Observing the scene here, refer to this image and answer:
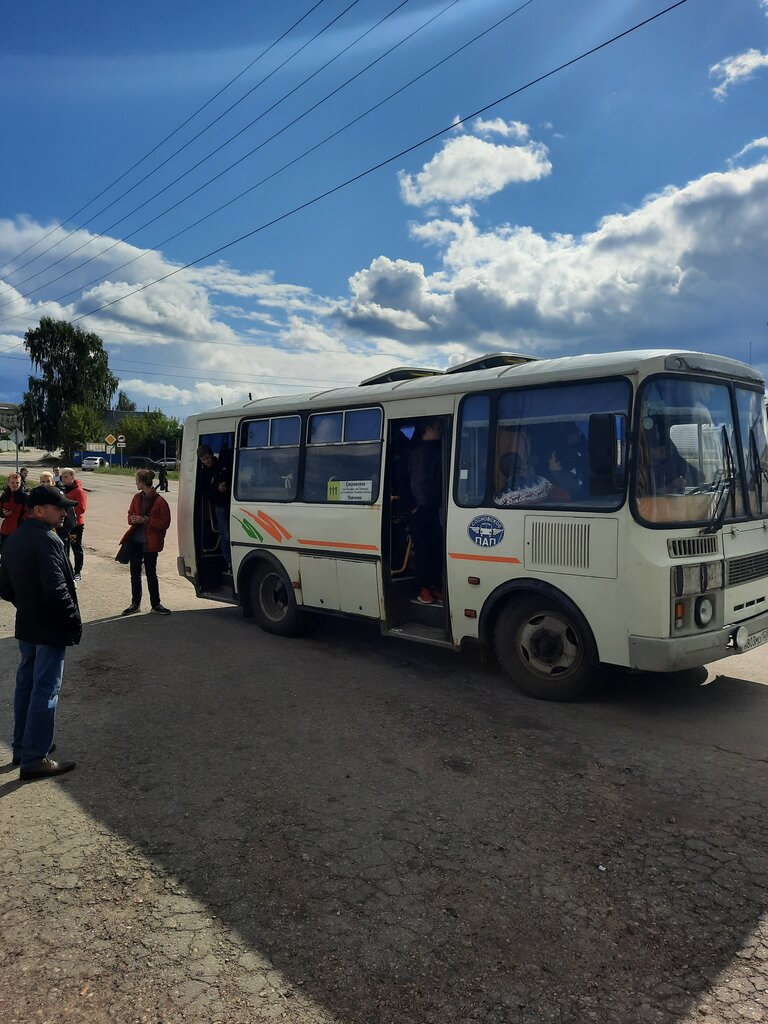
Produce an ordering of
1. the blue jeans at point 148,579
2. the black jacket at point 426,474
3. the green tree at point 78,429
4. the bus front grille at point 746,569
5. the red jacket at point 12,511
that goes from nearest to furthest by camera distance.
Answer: the bus front grille at point 746,569 → the black jacket at point 426,474 → the blue jeans at point 148,579 → the red jacket at point 12,511 → the green tree at point 78,429

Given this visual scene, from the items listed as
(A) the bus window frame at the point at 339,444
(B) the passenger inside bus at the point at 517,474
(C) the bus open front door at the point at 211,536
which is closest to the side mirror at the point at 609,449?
(B) the passenger inside bus at the point at 517,474

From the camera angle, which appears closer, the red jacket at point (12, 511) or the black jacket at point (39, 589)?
the black jacket at point (39, 589)

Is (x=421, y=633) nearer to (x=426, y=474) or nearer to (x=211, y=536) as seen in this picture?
(x=426, y=474)

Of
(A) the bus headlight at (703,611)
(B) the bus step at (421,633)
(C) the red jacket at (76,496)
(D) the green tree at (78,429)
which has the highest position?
(D) the green tree at (78,429)

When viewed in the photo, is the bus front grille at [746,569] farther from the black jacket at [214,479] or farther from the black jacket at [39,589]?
the black jacket at [214,479]

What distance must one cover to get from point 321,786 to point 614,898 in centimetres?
182

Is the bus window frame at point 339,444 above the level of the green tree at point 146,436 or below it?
below

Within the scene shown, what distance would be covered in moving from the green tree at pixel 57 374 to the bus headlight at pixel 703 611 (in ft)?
248

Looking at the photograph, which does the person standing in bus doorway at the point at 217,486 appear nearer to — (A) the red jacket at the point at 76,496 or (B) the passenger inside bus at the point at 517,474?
(A) the red jacket at the point at 76,496

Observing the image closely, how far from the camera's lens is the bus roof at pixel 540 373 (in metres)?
5.38

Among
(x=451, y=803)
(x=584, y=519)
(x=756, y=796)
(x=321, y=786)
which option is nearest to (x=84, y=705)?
(x=321, y=786)

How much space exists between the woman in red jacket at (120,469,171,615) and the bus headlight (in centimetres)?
663

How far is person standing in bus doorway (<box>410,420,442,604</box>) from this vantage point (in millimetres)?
7293

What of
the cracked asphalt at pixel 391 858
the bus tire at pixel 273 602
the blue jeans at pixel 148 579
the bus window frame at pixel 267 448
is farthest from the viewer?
the blue jeans at pixel 148 579
